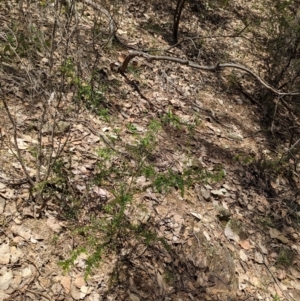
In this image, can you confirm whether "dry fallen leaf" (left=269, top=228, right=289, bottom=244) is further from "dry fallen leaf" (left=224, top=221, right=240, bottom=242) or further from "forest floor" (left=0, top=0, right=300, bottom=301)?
"dry fallen leaf" (left=224, top=221, right=240, bottom=242)

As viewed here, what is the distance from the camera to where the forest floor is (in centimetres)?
295

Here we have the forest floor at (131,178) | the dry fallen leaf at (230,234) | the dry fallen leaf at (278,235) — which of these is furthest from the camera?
→ the dry fallen leaf at (278,235)

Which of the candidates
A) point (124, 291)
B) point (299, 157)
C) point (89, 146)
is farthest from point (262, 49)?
point (124, 291)

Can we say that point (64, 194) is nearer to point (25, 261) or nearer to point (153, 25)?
point (25, 261)

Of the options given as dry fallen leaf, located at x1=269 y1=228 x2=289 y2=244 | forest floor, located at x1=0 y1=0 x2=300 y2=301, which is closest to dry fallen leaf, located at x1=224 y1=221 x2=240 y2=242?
forest floor, located at x1=0 y1=0 x2=300 y2=301

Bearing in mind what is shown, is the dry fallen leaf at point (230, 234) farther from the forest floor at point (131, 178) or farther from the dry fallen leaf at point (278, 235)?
the dry fallen leaf at point (278, 235)

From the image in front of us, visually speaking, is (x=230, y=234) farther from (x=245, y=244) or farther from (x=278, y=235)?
(x=278, y=235)

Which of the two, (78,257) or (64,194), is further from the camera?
(64,194)

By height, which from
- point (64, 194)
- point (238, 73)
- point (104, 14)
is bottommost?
point (64, 194)

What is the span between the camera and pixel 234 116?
582 centimetres

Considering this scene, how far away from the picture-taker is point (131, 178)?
12.8 feet

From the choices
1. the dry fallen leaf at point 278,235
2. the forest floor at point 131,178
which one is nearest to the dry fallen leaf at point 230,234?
the forest floor at point 131,178

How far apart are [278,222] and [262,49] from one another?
442 centimetres

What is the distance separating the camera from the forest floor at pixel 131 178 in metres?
2.95
